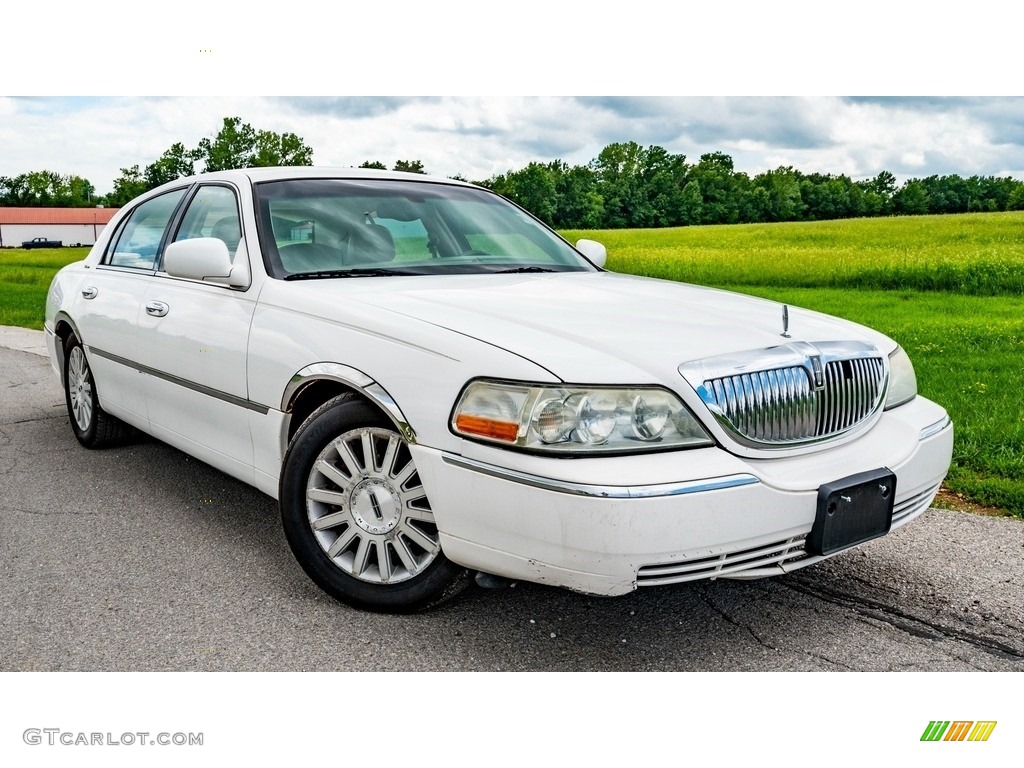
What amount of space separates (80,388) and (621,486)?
415cm

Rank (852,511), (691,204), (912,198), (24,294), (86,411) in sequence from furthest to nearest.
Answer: (691,204) → (912,198) → (24,294) → (86,411) → (852,511)

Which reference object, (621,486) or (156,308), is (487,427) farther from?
(156,308)

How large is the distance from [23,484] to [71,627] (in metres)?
2.05

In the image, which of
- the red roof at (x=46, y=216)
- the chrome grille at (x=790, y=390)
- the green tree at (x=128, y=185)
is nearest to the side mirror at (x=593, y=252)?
the chrome grille at (x=790, y=390)

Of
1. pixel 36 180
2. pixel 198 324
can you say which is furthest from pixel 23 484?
pixel 36 180

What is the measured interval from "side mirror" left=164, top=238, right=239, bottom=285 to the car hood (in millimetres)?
412

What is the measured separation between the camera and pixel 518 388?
8.92 ft

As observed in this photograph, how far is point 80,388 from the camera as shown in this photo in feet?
18.3

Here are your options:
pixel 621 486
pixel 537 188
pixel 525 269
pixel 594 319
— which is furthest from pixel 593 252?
pixel 537 188

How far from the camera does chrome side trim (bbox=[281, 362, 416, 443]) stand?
9.80 ft

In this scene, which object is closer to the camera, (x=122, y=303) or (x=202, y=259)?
(x=202, y=259)

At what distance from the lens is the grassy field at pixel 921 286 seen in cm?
582

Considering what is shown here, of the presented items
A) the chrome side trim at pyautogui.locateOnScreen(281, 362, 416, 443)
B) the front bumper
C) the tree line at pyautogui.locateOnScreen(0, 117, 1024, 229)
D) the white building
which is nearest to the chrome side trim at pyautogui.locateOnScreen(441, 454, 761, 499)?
the front bumper
